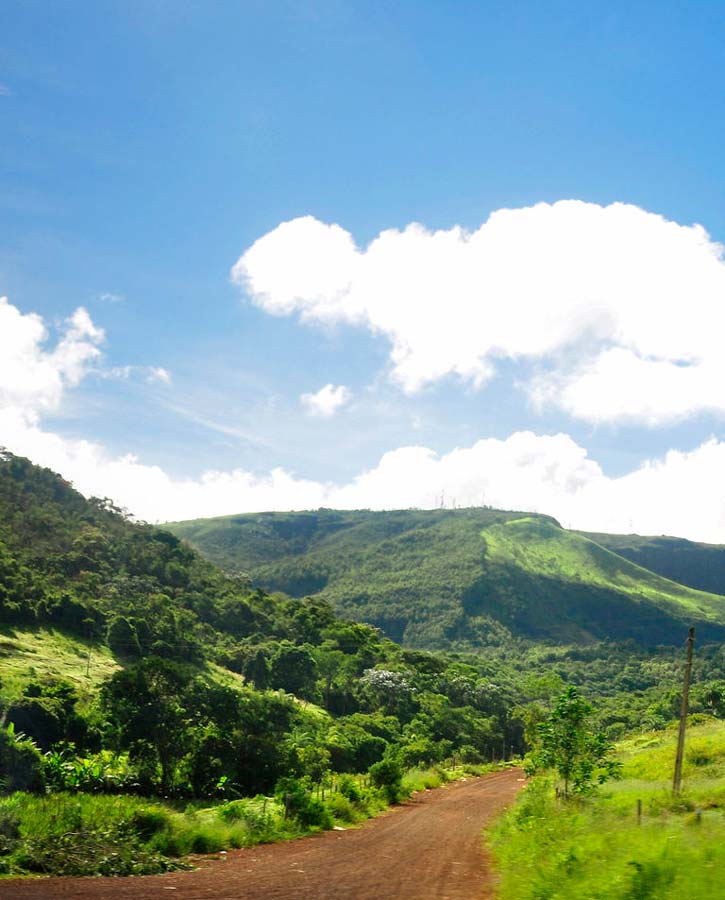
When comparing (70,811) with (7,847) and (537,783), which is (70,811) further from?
(537,783)

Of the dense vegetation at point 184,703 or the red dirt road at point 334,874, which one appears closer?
the red dirt road at point 334,874

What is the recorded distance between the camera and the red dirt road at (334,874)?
12148 mm

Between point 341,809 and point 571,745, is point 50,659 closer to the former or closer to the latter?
point 341,809

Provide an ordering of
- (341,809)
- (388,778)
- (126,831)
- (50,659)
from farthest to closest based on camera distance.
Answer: (50,659), (388,778), (341,809), (126,831)

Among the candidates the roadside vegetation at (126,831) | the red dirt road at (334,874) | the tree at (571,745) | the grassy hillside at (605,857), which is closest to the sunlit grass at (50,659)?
the roadside vegetation at (126,831)

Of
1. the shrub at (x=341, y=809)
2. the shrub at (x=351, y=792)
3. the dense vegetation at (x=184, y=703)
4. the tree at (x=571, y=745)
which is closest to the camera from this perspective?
the dense vegetation at (x=184, y=703)

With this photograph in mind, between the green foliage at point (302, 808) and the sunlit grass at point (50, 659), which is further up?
the green foliage at point (302, 808)

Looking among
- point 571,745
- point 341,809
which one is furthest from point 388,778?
point 571,745

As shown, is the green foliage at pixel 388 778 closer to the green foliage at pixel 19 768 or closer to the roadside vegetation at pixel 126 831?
the roadside vegetation at pixel 126 831

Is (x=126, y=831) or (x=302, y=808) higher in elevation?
(x=126, y=831)

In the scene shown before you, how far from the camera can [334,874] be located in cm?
1487

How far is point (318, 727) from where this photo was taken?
206ft

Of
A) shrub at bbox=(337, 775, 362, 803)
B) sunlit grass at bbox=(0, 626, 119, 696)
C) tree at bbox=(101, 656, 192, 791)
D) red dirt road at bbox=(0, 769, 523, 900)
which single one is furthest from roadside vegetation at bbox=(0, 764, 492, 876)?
sunlit grass at bbox=(0, 626, 119, 696)

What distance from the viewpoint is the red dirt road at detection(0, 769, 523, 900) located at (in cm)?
1215
